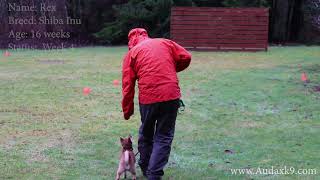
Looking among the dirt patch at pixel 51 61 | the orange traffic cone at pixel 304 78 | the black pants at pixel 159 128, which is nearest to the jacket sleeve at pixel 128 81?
the black pants at pixel 159 128

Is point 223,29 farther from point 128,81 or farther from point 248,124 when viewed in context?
point 128,81

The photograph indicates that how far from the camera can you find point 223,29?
21.0 meters

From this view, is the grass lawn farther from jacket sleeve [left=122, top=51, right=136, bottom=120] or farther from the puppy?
jacket sleeve [left=122, top=51, right=136, bottom=120]

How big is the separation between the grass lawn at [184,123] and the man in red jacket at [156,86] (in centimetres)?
63

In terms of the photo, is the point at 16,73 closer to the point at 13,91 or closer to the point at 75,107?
the point at 13,91

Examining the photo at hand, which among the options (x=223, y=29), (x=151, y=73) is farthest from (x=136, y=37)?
(x=223, y=29)

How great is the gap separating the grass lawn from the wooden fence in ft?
21.8

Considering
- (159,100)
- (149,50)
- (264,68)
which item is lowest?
(264,68)

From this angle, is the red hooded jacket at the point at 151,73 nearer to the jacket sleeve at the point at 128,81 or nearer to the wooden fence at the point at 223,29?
the jacket sleeve at the point at 128,81

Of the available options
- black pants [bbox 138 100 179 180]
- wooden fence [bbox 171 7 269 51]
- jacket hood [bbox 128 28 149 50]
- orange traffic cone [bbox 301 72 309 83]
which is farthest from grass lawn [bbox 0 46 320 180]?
wooden fence [bbox 171 7 269 51]

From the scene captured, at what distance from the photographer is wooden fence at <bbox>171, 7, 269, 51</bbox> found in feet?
68.4

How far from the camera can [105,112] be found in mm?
8555

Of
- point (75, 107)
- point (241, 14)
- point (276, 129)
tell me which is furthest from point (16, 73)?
point (241, 14)

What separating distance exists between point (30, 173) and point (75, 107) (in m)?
3.68
